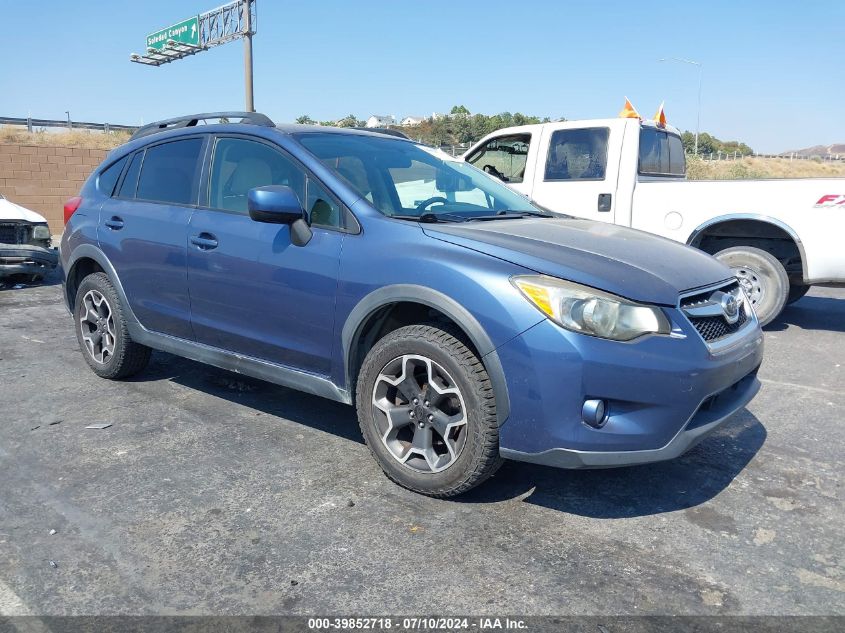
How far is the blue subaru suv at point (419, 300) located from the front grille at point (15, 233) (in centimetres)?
477

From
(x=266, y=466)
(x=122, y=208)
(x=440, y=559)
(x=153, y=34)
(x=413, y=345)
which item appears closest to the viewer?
(x=440, y=559)

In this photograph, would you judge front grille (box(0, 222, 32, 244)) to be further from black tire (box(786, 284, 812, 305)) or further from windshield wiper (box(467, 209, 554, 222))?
black tire (box(786, 284, 812, 305))

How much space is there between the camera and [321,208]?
3697 mm

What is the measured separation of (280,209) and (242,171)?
80 centimetres

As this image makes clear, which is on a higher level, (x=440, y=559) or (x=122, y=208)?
(x=122, y=208)

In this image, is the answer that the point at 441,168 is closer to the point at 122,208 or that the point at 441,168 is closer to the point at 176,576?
the point at 122,208

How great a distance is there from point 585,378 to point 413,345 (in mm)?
793

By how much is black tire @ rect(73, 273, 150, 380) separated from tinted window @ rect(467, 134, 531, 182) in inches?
177

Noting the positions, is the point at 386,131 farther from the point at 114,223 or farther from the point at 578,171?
the point at 578,171

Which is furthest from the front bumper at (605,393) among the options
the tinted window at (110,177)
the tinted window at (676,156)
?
the tinted window at (676,156)

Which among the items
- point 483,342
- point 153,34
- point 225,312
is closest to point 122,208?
point 225,312

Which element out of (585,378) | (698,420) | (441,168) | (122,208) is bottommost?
(698,420)

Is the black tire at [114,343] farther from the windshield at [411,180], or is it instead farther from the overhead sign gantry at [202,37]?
the overhead sign gantry at [202,37]

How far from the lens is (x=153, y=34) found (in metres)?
23.7
